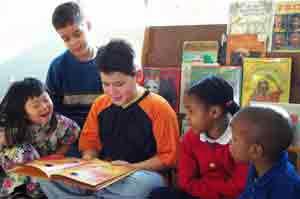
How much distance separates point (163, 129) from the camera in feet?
4.42

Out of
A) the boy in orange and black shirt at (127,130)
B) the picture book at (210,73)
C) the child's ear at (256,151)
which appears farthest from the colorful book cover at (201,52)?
the child's ear at (256,151)

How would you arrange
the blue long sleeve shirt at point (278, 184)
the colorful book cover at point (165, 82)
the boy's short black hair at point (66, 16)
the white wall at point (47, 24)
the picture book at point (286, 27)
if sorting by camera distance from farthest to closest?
the white wall at point (47, 24) < the colorful book cover at point (165, 82) < the boy's short black hair at point (66, 16) < the picture book at point (286, 27) < the blue long sleeve shirt at point (278, 184)

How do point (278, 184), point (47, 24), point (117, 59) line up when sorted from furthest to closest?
1. point (47, 24)
2. point (117, 59)
3. point (278, 184)

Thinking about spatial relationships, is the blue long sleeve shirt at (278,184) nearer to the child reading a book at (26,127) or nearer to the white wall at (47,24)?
the child reading a book at (26,127)

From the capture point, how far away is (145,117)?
1371mm

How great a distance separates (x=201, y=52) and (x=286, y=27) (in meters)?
0.32

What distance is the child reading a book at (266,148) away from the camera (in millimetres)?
976

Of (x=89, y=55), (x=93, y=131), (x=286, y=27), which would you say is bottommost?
(x=93, y=131)

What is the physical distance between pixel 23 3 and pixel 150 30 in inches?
28.8

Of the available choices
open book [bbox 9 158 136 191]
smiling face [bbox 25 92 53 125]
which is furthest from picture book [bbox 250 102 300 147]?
smiling face [bbox 25 92 53 125]

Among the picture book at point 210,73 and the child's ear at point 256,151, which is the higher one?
the picture book at point 210,73

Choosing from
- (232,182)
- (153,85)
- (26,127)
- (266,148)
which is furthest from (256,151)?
(26,127)

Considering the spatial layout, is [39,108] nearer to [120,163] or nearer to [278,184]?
[120,163]

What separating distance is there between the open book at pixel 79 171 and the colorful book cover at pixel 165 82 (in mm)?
452
